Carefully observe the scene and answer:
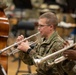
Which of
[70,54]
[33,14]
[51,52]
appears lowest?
[33,14]

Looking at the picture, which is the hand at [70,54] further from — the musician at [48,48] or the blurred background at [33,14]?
the blurred background at [33,14]

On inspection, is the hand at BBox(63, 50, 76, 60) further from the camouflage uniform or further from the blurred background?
the blurred background

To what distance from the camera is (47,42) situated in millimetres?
2965

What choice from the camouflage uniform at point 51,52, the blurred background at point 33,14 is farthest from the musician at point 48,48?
the blurred background at point 33,14

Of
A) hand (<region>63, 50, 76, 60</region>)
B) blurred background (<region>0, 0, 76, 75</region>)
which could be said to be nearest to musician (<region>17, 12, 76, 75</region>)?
hand (<region>63, 50, 76, 60</region>)

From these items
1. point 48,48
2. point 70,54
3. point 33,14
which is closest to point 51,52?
point 48,48

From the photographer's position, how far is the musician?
2699 millimetres

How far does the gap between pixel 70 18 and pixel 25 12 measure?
73.5 inches

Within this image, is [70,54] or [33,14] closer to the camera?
[70,54]

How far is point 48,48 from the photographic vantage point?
9.53 feet

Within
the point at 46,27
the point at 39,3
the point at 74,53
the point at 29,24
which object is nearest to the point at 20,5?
the point at 39,3

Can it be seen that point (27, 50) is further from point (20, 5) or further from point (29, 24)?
point (20, 5)

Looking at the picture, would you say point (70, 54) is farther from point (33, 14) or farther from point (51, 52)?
point (33, 14)

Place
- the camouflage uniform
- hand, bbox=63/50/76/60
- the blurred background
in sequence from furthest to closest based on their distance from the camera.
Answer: the blurred background < the camouflage uniform < hand, bbox=63/50/76/60
